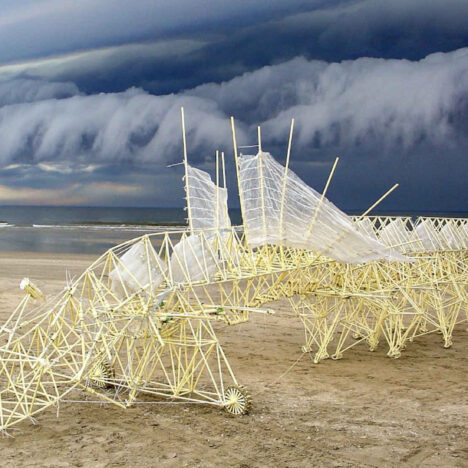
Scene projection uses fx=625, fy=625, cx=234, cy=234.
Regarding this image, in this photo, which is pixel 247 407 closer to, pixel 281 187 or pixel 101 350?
pixel 101 350

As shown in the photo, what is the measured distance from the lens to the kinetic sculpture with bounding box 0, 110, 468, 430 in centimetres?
1274

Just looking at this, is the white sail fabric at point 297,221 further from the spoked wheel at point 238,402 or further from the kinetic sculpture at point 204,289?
the spoked wheel at point 238,402

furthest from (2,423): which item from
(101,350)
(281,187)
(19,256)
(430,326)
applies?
(19,256)

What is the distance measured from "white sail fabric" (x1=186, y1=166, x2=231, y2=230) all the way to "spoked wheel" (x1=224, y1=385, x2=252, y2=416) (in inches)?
238

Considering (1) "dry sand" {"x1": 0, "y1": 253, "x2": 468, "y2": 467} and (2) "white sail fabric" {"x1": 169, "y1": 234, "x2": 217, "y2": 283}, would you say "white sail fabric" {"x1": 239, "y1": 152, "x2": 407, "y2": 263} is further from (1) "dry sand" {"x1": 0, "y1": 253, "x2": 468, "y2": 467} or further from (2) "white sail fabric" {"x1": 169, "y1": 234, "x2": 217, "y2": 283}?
(1) "dry sand" {"x1": 0, "y1": 253, "x2": 468, "y2": 467}

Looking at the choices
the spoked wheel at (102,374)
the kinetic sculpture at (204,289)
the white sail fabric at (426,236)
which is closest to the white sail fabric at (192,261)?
the kinetic sculpture at (204,289)

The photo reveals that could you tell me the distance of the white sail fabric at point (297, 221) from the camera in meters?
14.8

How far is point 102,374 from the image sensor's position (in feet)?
47.9

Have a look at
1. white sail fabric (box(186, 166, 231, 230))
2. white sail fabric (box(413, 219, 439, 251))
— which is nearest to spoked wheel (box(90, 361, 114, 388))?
white sail fabric (box(186, 166, 231, 230))

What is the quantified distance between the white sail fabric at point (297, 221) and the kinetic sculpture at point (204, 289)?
25mm

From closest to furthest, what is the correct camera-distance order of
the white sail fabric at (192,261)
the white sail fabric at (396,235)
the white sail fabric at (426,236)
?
the white sail fabric at (192,261)
the white sail fabric at (396,235)
the white sail fabric at (426,236)

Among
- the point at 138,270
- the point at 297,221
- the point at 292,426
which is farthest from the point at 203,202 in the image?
the point at 292,426

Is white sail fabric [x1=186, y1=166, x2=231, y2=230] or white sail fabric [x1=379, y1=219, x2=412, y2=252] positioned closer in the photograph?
white sail fabric [x1=186, y1=166, x2=231, y2=230]

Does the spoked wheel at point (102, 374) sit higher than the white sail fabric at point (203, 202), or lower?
lower
